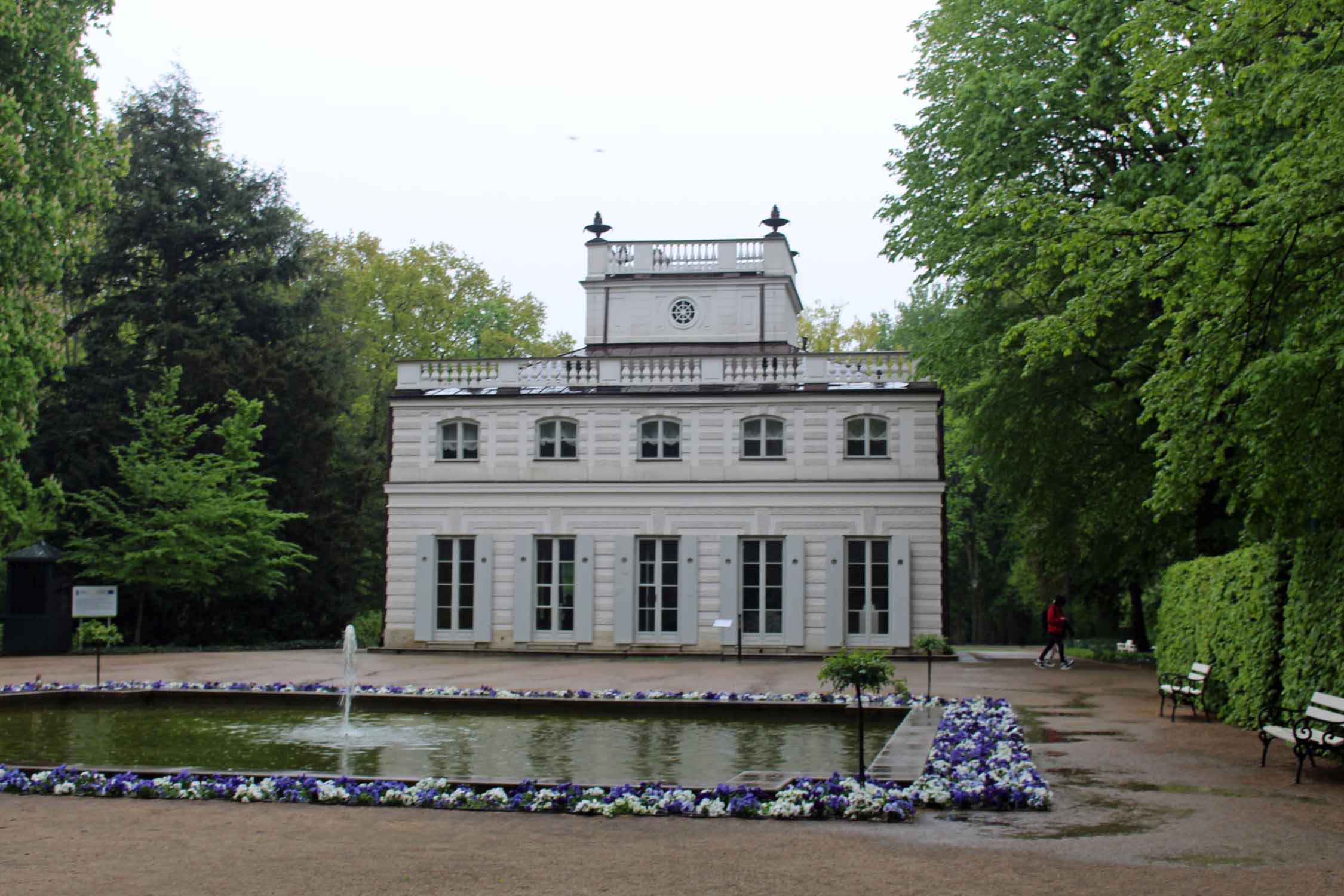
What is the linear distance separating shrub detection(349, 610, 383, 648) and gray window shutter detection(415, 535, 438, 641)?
20.6 feet

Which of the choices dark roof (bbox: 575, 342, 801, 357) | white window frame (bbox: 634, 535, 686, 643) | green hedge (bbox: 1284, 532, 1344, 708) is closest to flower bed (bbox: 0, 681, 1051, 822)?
green hedge (bbox: 1284, 532, 1344, 708)

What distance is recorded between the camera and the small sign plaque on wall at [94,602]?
2445cm

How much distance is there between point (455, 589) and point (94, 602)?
381 inches

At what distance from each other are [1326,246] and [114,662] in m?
24.7

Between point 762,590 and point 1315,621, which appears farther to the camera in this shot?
point 762,590

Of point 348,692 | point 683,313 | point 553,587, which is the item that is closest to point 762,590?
point 553,587

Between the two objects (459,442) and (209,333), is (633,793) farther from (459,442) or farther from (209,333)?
(209,333)

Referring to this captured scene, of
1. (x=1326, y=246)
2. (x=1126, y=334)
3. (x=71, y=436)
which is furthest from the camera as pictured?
(x=71, y=436)

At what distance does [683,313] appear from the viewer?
1526 inches

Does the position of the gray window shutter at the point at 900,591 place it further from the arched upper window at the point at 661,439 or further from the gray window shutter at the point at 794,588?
the arched upper window at the point at 661,439

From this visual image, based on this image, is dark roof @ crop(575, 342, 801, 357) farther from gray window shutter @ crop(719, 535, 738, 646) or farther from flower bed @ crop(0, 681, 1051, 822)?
flower bed @ crop(0, 681, 1051, 822)

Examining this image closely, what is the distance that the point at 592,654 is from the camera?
1239 inches

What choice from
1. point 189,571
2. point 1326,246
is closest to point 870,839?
point 1326,246

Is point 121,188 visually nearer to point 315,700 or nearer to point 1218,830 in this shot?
point 315,700
